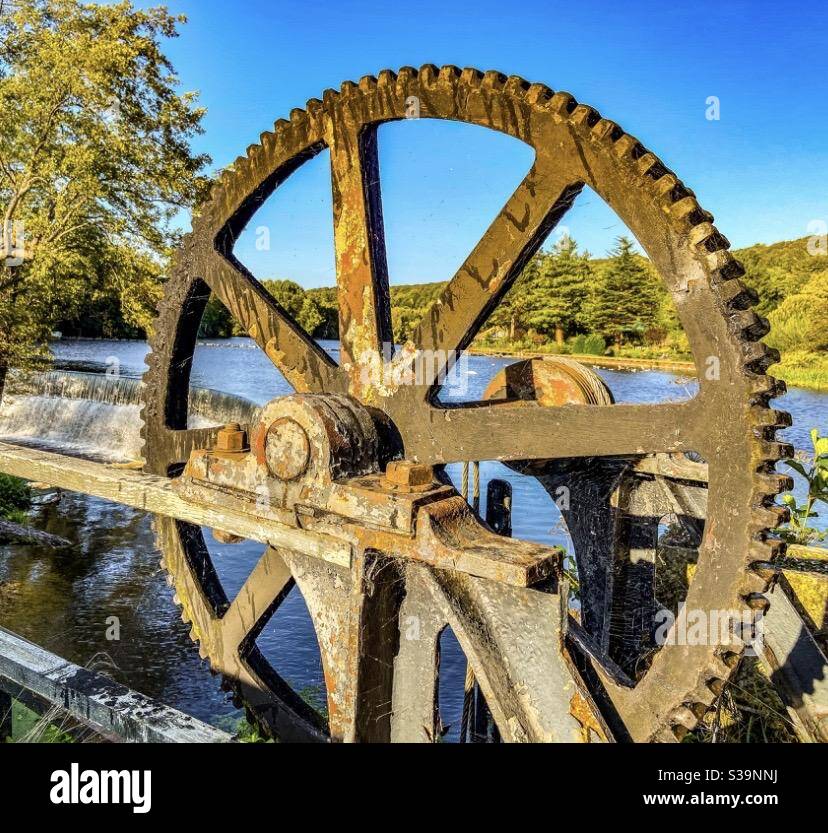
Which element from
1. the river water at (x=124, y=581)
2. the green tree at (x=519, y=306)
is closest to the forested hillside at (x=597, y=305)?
the green tree at (x=519, y=306)

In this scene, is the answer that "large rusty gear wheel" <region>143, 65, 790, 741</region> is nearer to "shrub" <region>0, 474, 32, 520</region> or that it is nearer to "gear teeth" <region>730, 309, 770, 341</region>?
"gear teeth" <region>730, 309, 770, 341</region>

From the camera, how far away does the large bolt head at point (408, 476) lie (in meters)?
2.47

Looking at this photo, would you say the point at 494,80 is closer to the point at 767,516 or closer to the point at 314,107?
the point at 314,107

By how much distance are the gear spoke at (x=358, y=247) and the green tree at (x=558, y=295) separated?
162ft

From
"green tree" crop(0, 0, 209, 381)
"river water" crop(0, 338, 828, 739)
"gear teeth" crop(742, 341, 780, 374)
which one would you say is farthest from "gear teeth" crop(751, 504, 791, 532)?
"green tree" crop(0, 0, 209, 381)

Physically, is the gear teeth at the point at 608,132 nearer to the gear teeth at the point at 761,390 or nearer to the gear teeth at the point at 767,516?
the gear teeth at the point at 761,390

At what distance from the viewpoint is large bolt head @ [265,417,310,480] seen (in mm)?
2574

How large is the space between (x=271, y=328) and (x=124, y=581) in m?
8.68

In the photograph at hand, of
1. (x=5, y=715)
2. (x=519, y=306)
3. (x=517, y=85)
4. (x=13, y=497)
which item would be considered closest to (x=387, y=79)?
(x=517, y=85)

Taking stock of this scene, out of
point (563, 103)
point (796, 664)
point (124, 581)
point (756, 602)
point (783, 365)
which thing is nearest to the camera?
point (756, 602)

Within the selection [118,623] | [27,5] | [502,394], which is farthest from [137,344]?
[502,394]

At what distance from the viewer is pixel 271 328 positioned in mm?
3406
